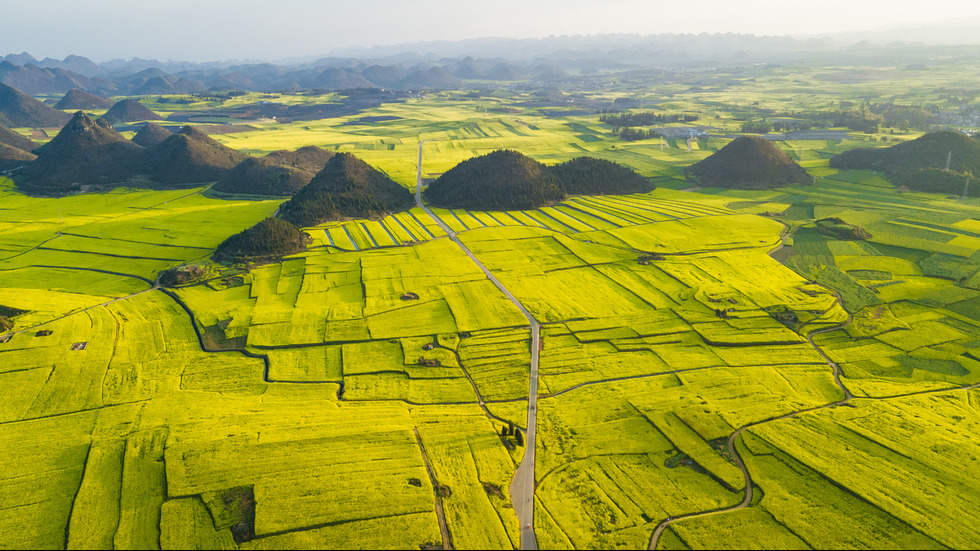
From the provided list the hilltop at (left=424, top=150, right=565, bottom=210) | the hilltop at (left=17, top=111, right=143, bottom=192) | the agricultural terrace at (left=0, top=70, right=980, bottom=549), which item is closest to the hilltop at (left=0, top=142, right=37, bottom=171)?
the hilltop at (left=17, top=111, right=143, bottom=192)

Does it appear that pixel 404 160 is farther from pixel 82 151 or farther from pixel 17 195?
pixel 17 195

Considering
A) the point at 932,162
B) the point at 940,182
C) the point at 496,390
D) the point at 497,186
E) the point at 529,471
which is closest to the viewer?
the point at 529,471

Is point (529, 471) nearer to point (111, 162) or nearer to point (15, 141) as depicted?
point (111, 162)

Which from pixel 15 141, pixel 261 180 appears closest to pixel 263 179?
pixel 261 180

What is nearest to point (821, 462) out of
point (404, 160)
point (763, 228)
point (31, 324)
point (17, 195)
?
point (763, 228)

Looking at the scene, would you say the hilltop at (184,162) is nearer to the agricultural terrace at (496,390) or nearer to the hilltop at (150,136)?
the hilltop at (150,136)
